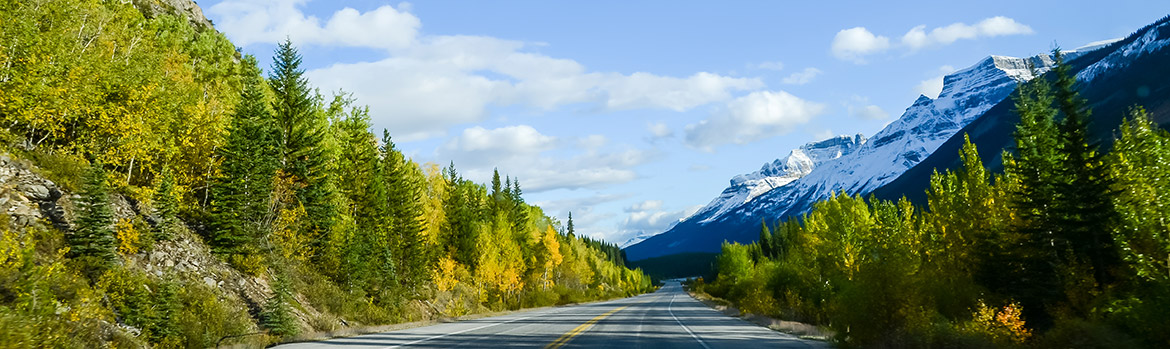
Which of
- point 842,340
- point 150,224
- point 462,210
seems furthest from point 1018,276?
point 462,210

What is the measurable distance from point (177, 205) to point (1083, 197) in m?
36.6

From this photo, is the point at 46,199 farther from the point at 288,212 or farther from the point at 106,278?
the point at 288,212

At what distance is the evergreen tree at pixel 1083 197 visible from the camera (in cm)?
2072

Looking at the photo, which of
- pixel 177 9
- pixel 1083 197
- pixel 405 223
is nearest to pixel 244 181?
pixel 405 223

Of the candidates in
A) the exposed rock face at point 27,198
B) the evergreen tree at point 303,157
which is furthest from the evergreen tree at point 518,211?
the exposed rock face at point 27,198

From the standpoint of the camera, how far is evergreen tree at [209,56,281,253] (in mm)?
29062

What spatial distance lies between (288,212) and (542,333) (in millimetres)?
17580

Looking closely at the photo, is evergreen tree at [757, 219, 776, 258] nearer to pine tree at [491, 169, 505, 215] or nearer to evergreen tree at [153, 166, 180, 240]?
pine tree at [491, 169, 505, 215]

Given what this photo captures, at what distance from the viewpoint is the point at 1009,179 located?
25.4 m

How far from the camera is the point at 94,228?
1908cm

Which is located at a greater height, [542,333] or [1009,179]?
[1009,179]

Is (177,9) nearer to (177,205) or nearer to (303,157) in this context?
(303,157)

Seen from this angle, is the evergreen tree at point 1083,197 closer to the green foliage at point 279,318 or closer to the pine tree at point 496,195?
the green foliage at point 279,318

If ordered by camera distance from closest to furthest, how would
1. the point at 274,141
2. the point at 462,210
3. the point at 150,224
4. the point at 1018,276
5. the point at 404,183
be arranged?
the point at 1018,276
the point at 150,224
the point at 274,141
the point at 404,183
the point at 462,210
